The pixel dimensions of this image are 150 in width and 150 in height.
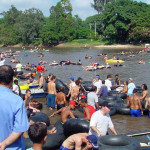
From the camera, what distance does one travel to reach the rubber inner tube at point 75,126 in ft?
24.3

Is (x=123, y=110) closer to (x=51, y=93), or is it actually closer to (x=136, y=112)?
(x=136, y=112)

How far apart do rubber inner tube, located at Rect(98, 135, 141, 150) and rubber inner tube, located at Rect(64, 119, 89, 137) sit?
7.34 ft

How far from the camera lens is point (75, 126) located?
7438 millimetres

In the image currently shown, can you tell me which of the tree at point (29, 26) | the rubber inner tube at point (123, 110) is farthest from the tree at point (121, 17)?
the rubber inner tube at point (123, 110)

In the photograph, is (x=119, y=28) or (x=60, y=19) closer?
(x=119, y=28)

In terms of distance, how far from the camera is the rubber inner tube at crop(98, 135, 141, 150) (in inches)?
190

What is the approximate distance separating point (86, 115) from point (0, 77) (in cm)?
514

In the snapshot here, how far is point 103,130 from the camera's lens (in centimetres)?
605

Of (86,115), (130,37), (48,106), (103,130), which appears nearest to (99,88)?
(48,106)

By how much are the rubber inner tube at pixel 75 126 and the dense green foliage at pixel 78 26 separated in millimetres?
53721

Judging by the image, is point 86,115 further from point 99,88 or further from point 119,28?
point 119,28

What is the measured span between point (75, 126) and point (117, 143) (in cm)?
250

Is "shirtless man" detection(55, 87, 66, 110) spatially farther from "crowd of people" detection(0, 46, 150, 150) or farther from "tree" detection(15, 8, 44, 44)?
"tree" detection(15, 8, 44, 44)

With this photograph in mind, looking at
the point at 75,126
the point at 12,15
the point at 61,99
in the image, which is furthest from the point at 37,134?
the point at 12,15
